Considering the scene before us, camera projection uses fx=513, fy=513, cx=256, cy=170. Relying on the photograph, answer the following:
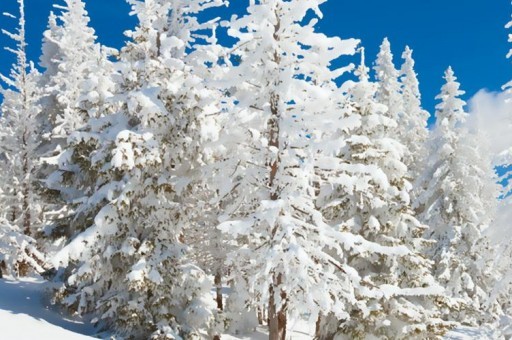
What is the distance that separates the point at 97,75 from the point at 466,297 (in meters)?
20.6

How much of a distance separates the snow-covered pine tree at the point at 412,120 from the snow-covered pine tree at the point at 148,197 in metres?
22.2

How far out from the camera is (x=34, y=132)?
3014 cm

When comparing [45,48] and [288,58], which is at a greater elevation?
[45,48]

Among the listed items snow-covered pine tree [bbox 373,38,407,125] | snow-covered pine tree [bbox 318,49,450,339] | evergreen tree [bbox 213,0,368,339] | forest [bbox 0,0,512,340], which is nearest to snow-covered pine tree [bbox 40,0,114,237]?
forest [bbox 0,0,512,340]

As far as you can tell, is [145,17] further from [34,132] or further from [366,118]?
[34,132]

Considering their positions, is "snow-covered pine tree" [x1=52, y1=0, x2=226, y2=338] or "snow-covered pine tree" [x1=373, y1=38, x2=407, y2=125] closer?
"snow-covered pine tree" [x1=52, y1=0, x2=226, y2=338]

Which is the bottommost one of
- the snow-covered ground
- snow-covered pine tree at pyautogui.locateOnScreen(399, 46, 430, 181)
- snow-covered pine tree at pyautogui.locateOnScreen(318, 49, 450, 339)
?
the snow-covered ground

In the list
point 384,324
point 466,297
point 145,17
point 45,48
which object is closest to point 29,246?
point 145,17

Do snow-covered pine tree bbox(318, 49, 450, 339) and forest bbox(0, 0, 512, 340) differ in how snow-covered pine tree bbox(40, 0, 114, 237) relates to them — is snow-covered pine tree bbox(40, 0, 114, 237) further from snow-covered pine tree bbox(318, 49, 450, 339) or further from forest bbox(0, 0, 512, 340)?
snow-covered pine tree bbox(318, 49, 450, 339)

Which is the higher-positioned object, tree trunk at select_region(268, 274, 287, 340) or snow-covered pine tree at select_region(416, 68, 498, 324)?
snow-covered pine tree at select_region(416, 68, 498, 324)

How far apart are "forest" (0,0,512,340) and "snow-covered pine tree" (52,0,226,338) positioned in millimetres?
54

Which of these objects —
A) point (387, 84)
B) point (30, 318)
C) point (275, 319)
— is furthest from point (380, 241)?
point (387, 84)

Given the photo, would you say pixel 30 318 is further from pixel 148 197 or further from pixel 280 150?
pixel 280 150

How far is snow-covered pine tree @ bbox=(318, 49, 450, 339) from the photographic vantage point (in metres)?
17.4
